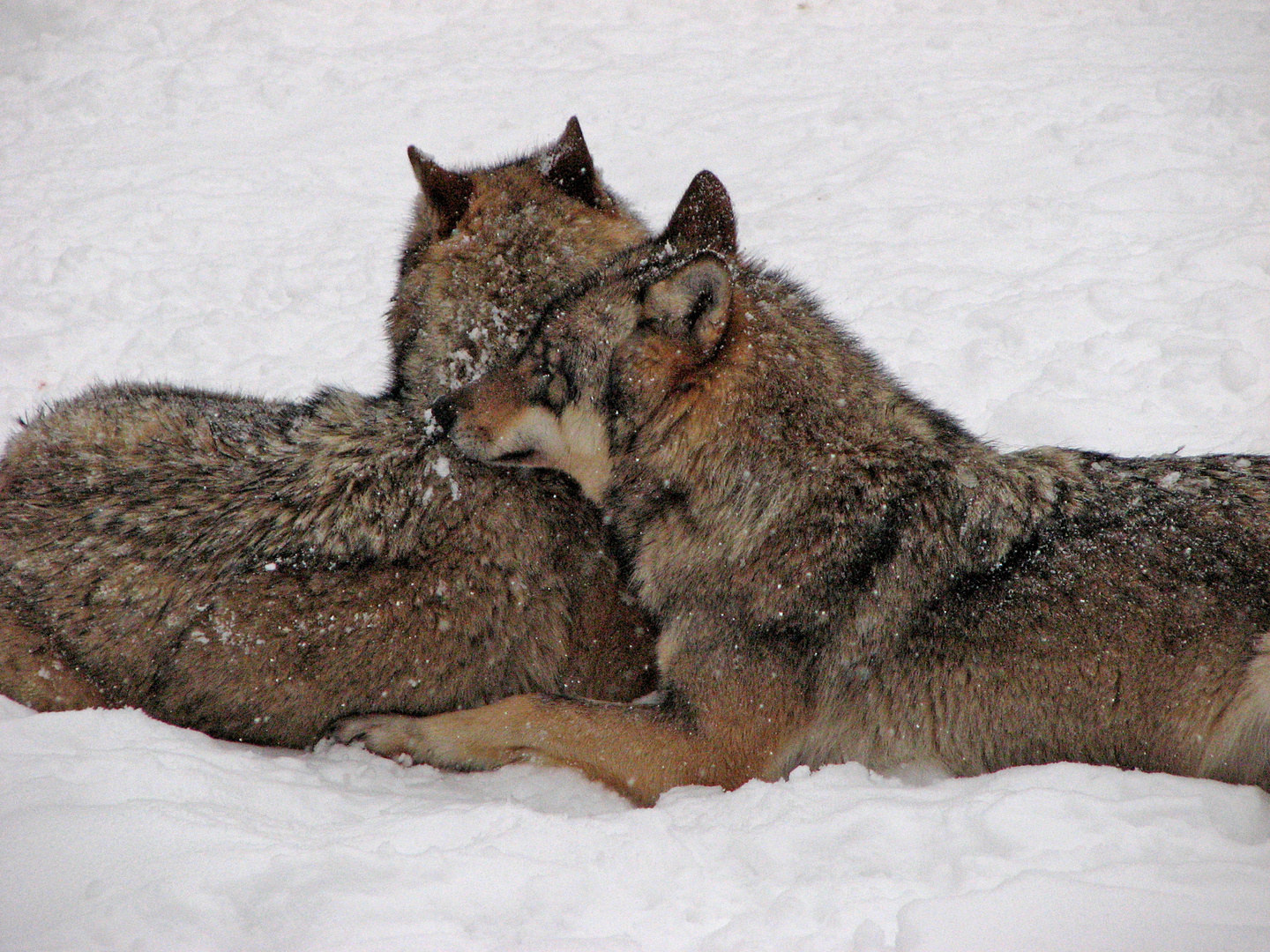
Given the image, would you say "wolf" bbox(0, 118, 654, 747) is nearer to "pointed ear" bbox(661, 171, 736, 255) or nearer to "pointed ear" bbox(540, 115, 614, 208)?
"pointed ear" bbox(540, 115, 614, 208)

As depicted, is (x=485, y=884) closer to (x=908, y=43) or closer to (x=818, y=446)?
(x=818, y=446)

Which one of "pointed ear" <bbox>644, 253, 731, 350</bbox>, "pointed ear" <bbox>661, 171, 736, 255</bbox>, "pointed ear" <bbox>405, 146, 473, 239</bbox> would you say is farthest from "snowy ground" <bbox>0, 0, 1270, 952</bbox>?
"pointed ear" <bbox>405, 146, 473, 239</bbox>

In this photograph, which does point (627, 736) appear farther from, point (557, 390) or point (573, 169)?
point (573, 169)

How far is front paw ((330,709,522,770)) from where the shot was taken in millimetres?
3129

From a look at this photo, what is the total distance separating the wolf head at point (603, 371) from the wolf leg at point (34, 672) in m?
1.48

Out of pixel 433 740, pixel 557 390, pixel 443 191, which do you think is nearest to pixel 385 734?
pixel 433 740

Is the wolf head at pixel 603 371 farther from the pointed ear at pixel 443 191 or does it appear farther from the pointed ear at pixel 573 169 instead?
the pointed ear at pixel 443 191

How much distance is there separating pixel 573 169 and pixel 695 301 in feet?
4.12

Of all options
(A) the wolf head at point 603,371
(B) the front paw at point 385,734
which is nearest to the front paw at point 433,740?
(B) the front paw at point 385,734

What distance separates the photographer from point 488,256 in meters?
3.66

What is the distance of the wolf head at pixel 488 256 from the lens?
3596 mm

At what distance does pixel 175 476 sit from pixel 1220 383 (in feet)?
16.7

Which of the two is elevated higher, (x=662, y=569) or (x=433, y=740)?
(x=662, y=569)

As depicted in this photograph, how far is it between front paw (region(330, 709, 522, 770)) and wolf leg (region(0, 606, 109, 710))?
841mm
